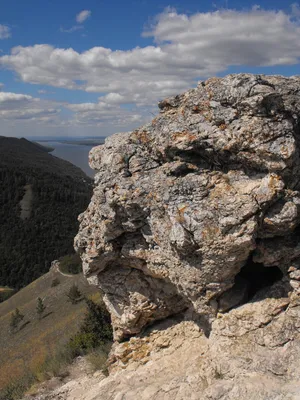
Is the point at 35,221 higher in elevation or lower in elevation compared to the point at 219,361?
lower

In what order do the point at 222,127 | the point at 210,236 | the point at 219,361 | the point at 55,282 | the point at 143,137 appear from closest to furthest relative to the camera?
the point at 210,236 < the point at 219,361 < the point at 222,127 < the point at 143,137 < the point at 55,282

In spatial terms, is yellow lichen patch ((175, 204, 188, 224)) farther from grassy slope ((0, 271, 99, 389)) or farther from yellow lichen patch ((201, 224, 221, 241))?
grassy slope ((0, 271, 99, 389))

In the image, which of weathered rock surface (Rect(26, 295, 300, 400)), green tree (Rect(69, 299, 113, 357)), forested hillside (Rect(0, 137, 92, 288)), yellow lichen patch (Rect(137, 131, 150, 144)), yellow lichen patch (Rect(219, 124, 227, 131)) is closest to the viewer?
weathered rock surface (Rect(26, 295, 300, 400))

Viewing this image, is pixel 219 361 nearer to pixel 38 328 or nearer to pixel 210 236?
pixel 210 236

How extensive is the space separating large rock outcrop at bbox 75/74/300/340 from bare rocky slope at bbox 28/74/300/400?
0.09ft

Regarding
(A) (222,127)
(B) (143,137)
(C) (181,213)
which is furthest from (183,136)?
(C) (181,213)

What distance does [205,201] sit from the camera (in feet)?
24.4

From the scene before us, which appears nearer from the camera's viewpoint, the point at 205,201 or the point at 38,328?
the point at 205,201

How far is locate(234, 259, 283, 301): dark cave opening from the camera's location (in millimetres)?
8431

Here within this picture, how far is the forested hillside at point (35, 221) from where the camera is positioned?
7519 cm

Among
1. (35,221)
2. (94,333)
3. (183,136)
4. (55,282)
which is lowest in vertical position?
(35,221)

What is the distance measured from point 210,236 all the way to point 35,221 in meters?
85.9

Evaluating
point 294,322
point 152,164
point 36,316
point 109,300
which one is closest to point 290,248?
point 294,322

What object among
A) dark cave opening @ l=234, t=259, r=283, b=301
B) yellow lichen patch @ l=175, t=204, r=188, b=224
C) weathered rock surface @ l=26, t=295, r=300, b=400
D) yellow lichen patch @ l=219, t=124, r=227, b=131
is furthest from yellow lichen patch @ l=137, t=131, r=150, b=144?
weathered rock surface @ l=26, t=295, r=300, b=400
